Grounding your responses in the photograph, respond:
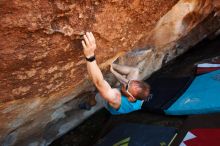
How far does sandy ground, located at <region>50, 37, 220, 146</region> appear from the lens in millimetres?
3389

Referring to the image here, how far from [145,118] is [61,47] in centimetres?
162

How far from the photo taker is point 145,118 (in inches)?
137

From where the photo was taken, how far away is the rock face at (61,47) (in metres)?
Answer: 1.91

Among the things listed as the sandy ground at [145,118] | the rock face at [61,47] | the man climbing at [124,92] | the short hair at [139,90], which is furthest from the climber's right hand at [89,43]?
the sandy ground at [145,118]

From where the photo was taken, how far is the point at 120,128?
3.43m

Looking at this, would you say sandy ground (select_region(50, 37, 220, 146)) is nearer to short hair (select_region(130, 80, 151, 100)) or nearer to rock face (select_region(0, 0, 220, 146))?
rock face (select_region(0, 0, 220, 146))

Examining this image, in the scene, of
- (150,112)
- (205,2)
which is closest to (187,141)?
(150,112)

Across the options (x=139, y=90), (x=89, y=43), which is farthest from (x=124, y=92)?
(x=89, y=43)

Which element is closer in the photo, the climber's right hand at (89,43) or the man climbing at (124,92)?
the climber's right hand at (89,43)

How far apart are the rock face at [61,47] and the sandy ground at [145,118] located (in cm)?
14

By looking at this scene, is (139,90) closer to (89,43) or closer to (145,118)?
(89,43)

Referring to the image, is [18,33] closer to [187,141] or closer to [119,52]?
[119,52]

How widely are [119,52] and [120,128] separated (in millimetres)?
998

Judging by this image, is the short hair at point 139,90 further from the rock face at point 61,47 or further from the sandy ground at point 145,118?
the sandy ground at point 145,118
